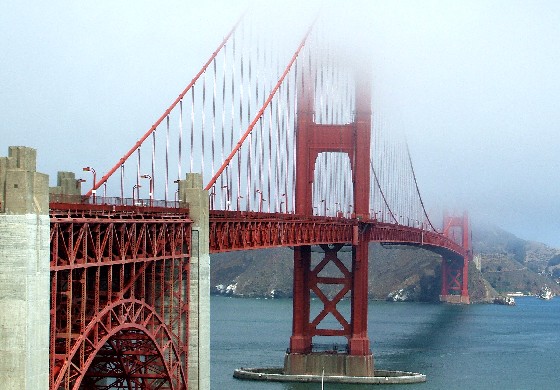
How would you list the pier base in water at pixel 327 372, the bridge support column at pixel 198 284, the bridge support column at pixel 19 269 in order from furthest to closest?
the pier base in water at pixel 327 372
the bridge support column at pixel 198 284
the bridge support column at pixel 19 269

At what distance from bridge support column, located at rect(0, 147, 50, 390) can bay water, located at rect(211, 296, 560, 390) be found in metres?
36.8

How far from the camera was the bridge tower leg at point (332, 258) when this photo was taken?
2800 inches

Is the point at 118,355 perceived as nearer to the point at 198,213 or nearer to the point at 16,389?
the point at 198,213

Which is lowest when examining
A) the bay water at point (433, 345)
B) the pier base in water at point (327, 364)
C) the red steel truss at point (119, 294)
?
the bay water at point (433, 345)

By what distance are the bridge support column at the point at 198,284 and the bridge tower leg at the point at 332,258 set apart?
25929mm

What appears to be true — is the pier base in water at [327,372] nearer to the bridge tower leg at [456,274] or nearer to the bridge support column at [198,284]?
the bridge support column at [198,284]

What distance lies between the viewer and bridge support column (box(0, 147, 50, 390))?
3031 centimetres

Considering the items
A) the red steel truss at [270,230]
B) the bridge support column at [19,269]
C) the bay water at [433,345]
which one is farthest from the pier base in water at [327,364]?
the bridge support column at [19,269]

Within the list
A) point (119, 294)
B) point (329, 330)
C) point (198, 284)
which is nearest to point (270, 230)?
point (198, 284)

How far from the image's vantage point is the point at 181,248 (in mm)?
43156

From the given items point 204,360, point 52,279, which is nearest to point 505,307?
point 204,360

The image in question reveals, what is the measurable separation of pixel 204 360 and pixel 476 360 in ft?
154

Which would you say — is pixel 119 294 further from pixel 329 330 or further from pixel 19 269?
pixel 329 330

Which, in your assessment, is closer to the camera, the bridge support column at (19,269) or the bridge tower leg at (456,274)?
the bridge support column at (19,269)
